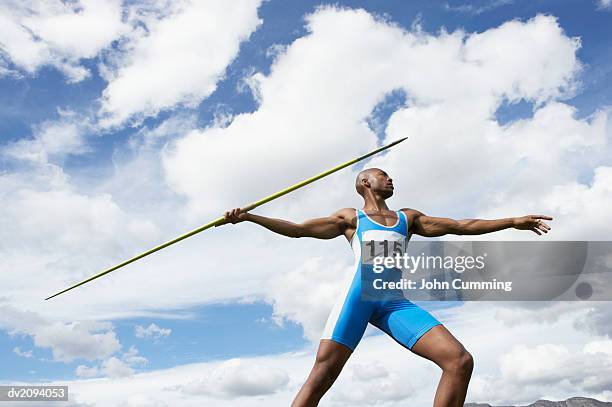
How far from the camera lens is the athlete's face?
8.90 metres

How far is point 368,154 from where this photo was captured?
29.9 feet

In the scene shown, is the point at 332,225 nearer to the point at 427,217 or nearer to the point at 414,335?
the point at 427,217

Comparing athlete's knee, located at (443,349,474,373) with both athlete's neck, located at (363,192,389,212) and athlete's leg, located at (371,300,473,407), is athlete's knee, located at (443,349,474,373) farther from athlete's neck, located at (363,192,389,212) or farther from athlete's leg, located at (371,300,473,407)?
athlete's neck, located at (363,192,389,212)

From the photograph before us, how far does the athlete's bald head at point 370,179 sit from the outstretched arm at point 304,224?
51 centimetres

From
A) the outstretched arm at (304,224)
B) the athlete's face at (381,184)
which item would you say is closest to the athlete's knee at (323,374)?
the outstretched arm at (304,224)

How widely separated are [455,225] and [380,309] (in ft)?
5.55

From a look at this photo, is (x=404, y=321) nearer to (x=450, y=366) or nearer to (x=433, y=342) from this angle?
(x=433, y=342)

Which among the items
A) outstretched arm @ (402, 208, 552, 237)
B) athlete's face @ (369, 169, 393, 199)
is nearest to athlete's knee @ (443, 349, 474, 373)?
outstretched arm @ (402, 208, 552, 237)

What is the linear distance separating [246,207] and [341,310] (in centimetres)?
188

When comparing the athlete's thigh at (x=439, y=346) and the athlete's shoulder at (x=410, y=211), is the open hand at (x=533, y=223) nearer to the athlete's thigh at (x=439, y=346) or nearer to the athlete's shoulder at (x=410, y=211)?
the athlete's shoulder at (x=410, y=211)

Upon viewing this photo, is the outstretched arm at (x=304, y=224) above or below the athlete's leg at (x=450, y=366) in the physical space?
above

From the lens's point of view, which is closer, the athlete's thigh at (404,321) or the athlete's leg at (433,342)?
the athlete's leg at (433,342)

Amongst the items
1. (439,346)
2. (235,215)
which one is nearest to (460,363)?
(439,346)

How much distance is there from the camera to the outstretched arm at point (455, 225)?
859cm
